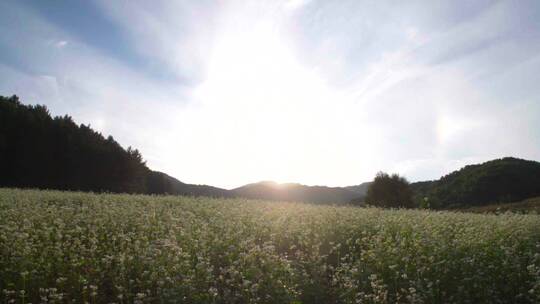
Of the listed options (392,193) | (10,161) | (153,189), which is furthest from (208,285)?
(153,189)

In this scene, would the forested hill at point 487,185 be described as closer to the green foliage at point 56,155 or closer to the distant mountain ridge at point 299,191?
the distant mountain ridge at point 299,191

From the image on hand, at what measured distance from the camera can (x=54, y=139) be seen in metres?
40.5

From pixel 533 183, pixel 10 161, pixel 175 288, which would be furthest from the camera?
pixel 533 183

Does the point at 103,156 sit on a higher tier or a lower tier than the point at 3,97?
lower

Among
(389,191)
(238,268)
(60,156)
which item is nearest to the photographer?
(238,268)

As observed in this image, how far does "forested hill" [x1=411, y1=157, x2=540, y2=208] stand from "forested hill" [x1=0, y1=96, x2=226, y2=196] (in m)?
30.9

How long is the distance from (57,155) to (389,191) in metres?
31.4

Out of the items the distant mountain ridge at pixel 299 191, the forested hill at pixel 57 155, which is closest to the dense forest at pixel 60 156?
the forested hill at pixel 57 155

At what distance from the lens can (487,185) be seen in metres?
54.4

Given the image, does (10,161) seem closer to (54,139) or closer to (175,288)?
(54,139)

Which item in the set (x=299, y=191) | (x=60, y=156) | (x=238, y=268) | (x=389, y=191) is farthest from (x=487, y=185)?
(x=238, y=268)

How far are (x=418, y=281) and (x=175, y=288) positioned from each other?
362cm

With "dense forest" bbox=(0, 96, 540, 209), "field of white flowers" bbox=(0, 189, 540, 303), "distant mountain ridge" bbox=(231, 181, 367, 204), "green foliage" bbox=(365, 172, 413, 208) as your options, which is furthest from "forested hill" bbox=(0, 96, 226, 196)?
"field of white flowers" bbox=(0, 189, 540, 303)

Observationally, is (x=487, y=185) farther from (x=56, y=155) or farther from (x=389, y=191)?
(x=56, y=155)
